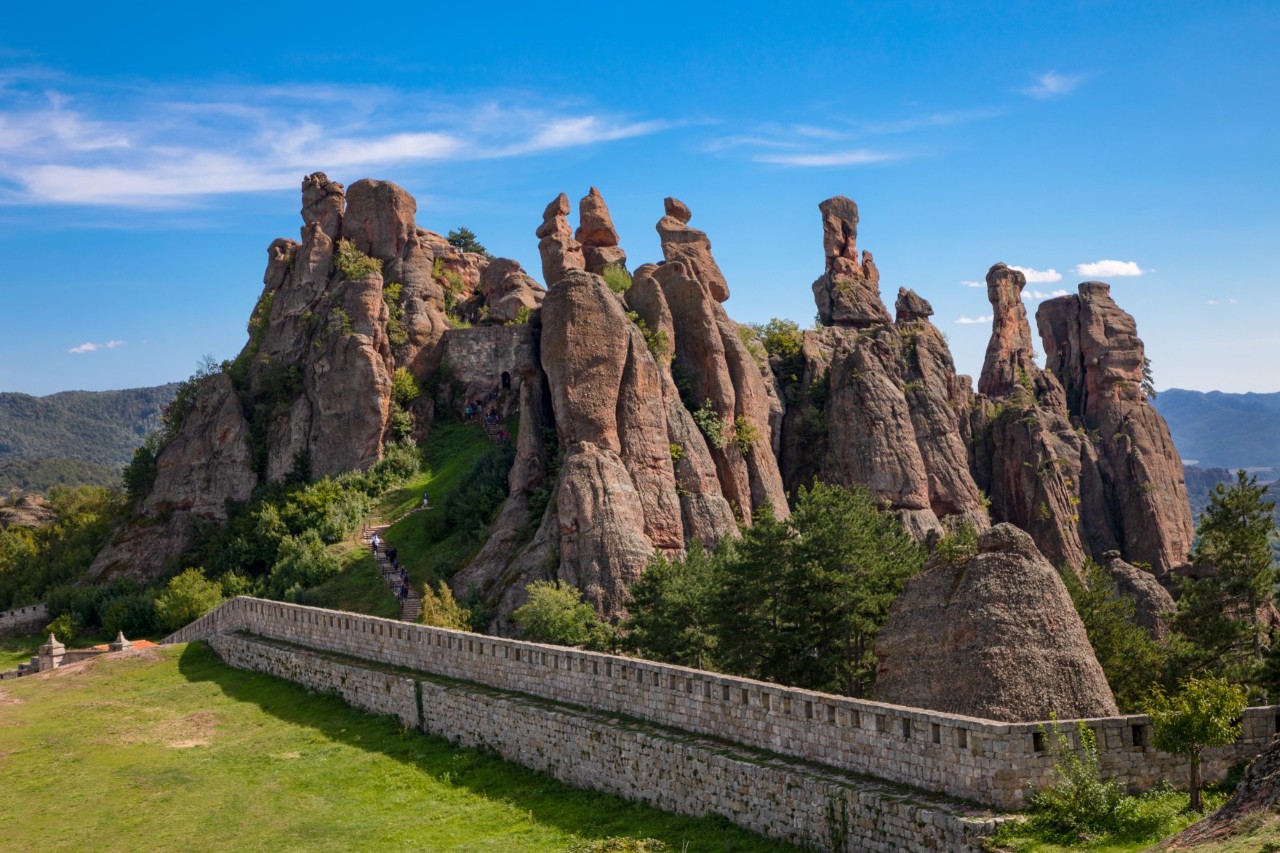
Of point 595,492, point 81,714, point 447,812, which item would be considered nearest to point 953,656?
point 447,812

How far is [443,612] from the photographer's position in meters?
Answer: 42.1

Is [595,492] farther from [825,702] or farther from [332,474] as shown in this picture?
Answer: [825,702]

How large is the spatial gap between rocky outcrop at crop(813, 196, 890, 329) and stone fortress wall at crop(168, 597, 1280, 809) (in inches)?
1715

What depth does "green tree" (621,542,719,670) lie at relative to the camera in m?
34.7

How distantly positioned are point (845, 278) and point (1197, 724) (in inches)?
2209

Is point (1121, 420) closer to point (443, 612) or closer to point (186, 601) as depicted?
point (443, 612)

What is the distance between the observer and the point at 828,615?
32.1 metres

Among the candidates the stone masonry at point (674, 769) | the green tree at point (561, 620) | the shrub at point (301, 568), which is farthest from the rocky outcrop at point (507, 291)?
the stone masonry at point (674, 769)

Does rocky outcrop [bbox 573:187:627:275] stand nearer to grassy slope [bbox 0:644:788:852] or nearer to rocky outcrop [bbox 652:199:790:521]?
rocky outcrop [bbox 652:199:790:521]

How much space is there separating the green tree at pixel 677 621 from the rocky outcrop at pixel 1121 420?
4034 cm

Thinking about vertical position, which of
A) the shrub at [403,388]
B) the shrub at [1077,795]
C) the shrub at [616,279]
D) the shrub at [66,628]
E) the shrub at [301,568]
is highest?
the shrub at [616,279]

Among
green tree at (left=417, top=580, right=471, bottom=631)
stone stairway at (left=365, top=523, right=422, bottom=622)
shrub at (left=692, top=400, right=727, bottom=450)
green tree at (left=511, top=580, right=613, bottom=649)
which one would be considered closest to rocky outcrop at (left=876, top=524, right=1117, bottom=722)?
green tree at (left=511, top=580, right=613, bottom=649)

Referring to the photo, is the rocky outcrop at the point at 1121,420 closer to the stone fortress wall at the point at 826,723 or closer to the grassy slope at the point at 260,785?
the stone fortress wall at the point at 826,723

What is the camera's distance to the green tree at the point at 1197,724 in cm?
1939
